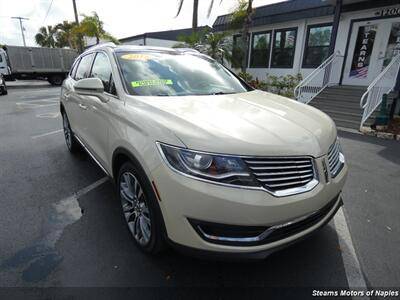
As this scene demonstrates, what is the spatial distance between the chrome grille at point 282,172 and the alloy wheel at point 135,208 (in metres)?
1.02

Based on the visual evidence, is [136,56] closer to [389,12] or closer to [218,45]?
[389,12]

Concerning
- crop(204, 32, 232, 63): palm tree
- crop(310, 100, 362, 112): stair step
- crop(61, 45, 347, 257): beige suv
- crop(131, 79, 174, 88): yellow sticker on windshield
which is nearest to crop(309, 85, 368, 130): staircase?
crop(310, 100, 362, 112): stair step

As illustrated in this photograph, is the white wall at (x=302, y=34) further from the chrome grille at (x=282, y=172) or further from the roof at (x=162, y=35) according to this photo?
the roof at (x=162, y=35)

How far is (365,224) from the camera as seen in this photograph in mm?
3049

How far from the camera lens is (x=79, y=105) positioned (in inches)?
155

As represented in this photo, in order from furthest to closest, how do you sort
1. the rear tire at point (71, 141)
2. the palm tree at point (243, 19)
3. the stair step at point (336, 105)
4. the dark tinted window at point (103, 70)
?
the palm tree at point (243, 19) < the stair step at point (336, 105) < the rear tire at point (71, 141) < the dark tinted window at point (103, 70)

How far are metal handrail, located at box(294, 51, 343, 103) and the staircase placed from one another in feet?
1.16

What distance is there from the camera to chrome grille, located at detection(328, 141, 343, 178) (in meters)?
2.22

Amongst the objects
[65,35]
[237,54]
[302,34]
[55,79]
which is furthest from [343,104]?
[65,35]

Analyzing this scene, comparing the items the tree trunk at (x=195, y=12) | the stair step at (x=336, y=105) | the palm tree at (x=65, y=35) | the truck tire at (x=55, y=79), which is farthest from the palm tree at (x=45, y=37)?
the stair step at (x=336, y=105)

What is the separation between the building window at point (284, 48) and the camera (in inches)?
512

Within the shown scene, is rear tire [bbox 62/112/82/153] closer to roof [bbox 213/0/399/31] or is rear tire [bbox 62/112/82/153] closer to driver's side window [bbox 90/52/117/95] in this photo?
driver's side window [bbox 90/52/117/95]

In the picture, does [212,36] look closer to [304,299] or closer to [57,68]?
[304,299]

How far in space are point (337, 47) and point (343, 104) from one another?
323 cm
